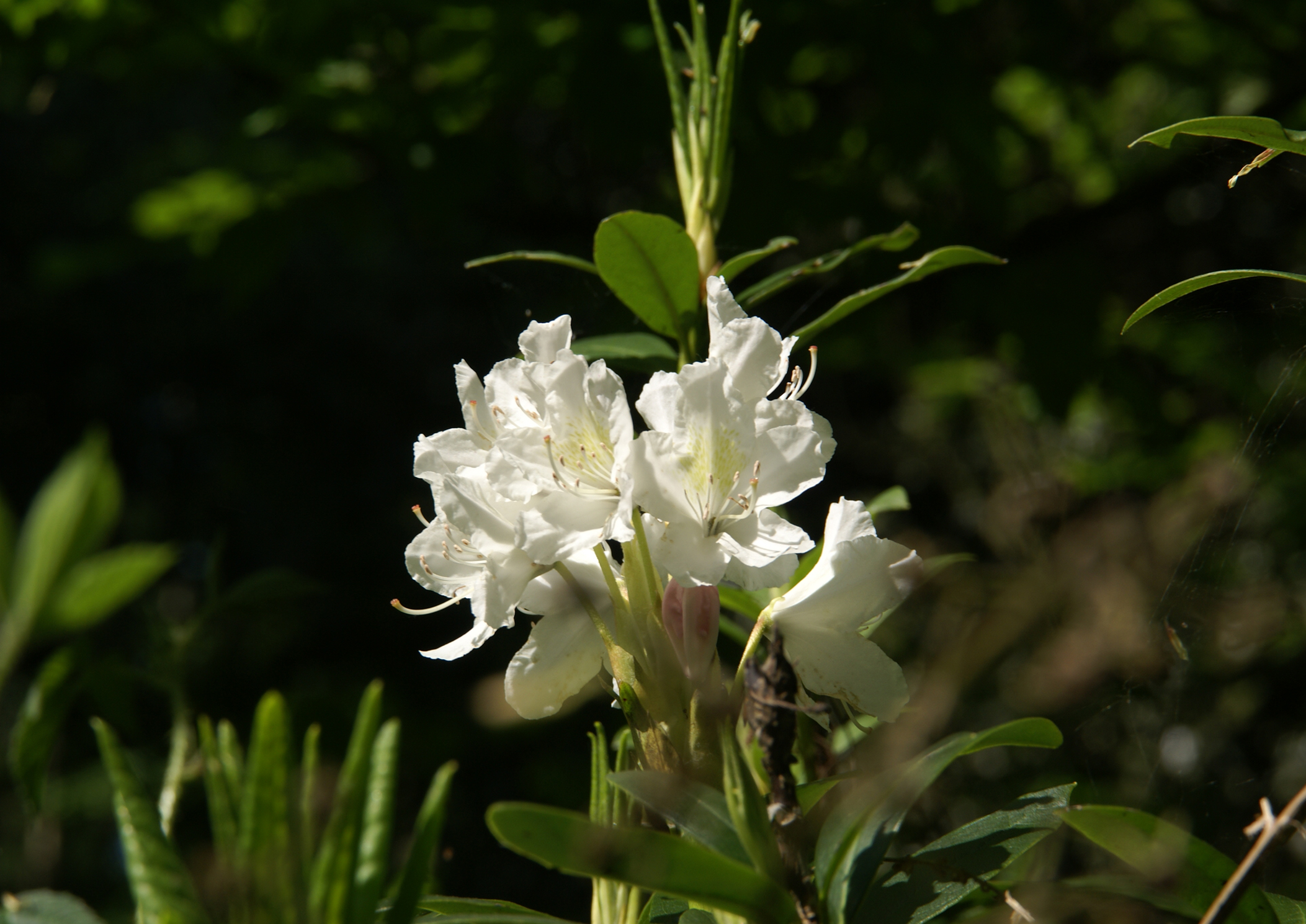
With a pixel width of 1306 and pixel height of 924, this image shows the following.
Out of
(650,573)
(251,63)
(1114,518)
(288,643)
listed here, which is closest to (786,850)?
(650,573)

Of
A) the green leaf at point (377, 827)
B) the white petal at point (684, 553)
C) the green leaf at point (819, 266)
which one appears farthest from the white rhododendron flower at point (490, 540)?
the green leaf at point (819, 266)

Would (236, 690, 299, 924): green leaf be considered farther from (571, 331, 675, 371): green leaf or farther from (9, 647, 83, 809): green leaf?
(9, 647, 83, 809): green leaf

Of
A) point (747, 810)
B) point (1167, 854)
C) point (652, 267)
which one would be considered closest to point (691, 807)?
point (747, 810)

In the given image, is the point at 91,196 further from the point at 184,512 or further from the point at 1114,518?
the point at 1114,518

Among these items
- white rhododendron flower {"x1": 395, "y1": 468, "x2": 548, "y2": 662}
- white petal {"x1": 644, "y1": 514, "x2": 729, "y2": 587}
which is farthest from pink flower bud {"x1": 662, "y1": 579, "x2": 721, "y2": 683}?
white rhododendron flower {"x1": 395, "y1": 468, "x2": 548, "y2": 662}

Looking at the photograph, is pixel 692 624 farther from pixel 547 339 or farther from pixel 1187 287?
pixel 1187 287

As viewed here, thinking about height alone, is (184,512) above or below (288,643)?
above

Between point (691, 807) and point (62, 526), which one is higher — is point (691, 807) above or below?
below
